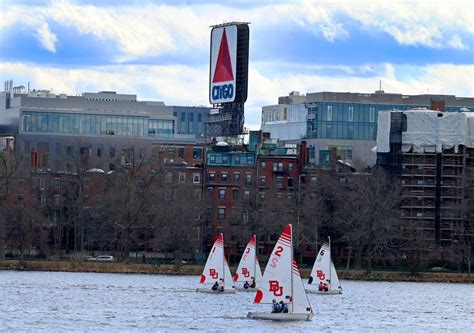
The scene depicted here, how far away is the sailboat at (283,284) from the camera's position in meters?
95.3

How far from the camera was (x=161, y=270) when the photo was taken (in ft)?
545

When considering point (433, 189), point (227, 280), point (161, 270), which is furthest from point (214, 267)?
point (433, 189)

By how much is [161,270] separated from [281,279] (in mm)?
71362

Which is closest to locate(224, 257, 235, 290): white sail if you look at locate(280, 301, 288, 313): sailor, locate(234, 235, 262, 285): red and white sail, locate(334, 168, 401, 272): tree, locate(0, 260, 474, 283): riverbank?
locate(234, 235, 262, 285): red and white sail

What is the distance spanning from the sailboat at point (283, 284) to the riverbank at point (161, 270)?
2646 inches

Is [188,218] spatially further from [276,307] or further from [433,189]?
[276,307]

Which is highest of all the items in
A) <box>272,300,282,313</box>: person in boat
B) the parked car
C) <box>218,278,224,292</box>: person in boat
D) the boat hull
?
the parked car

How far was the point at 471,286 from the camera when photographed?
16550 centimetres

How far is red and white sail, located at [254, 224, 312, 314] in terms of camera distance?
95312 millimetres

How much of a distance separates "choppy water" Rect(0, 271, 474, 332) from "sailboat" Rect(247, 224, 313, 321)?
0.89 meters

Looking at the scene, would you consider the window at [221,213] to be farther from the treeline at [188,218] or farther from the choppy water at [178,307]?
the choppy water at [178,307]

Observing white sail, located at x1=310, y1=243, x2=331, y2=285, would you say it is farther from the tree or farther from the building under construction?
the building under construction

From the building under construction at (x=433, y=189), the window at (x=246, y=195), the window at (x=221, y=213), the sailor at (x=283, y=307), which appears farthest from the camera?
the window at (x=221, y=213)

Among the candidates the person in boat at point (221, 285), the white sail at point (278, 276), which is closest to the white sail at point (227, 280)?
the person in boat at point (221, 285)
